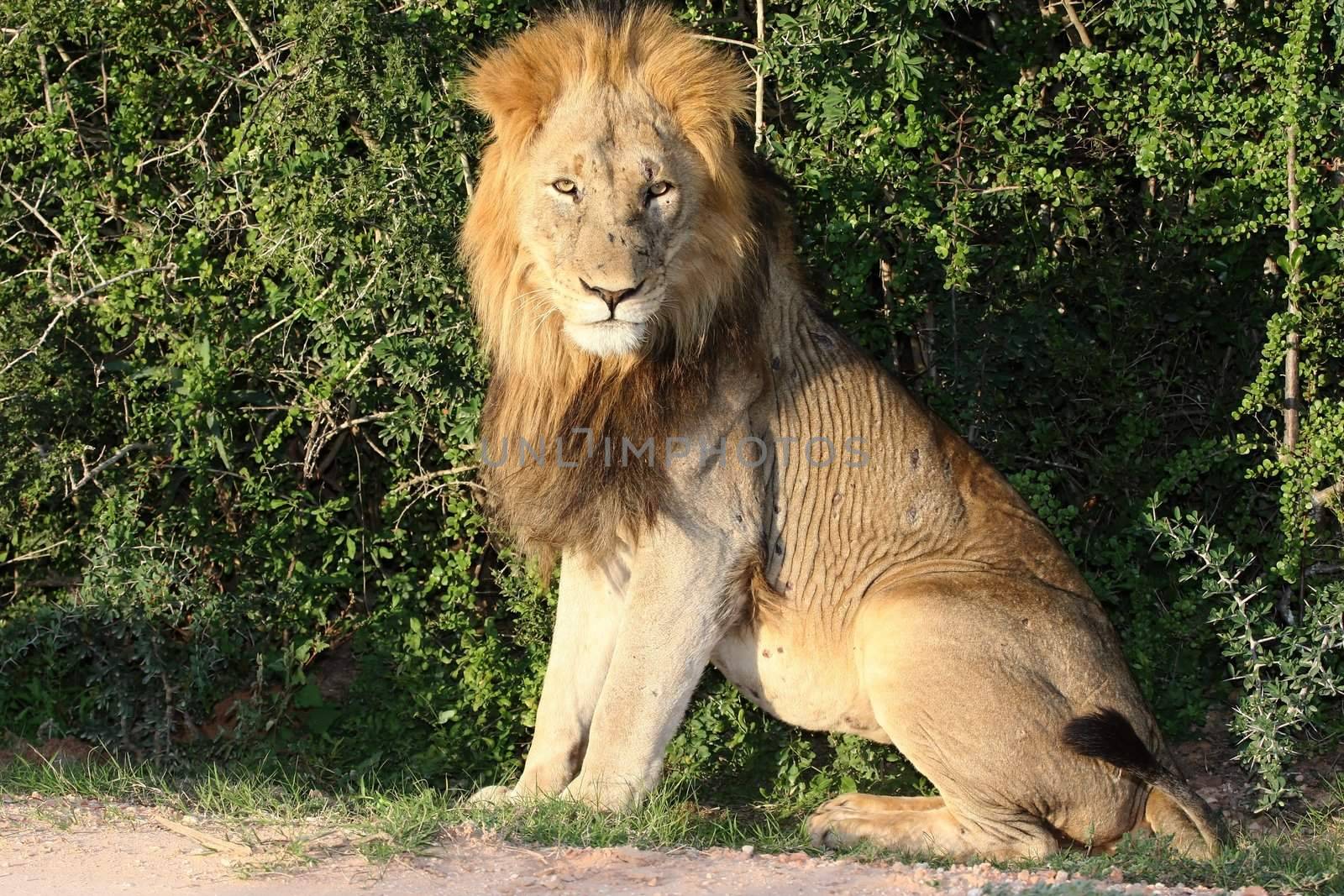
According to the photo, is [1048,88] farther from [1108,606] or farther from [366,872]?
[366,872]


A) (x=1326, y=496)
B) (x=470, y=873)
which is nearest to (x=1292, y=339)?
(x=1326, y=496)

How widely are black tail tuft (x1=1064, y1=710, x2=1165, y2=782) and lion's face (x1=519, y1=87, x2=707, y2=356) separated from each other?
1534 millimetres

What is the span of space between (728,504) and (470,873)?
4.00 ft

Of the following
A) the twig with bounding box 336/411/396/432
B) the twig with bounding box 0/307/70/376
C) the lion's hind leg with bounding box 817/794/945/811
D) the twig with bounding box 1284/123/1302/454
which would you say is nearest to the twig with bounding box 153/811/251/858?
→ the lion's hind leg with bounding box 817/794/945/811

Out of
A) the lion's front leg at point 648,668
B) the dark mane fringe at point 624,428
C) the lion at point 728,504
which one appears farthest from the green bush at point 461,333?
the lion's front leg at point 648,668

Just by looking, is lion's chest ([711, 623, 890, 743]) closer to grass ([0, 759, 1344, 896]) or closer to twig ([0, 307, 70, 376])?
grass ([0, 759, 1344, 896])

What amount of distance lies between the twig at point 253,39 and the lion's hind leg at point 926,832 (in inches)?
127

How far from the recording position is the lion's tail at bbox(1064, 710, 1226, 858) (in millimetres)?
3880

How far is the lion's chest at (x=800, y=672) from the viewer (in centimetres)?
427

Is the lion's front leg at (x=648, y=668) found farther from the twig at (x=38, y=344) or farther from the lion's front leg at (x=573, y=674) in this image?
the twig at (x=38, y=344)

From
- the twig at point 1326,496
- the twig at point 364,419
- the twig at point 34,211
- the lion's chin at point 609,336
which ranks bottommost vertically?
the twig at point 364,419

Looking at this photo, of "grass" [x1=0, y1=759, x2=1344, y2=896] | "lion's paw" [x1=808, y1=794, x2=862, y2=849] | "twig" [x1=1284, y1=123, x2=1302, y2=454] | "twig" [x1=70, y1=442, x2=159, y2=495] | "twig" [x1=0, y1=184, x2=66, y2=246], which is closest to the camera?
"grass" [x1=0, y1=759, x2=1344, y2=896]

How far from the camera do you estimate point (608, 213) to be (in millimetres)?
3760

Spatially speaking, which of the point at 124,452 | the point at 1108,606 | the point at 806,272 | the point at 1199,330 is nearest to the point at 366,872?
the point at 806,272
